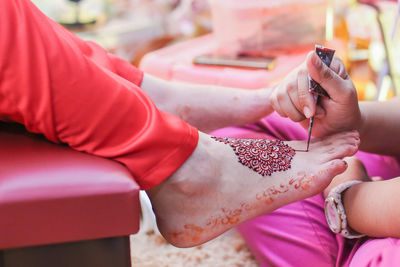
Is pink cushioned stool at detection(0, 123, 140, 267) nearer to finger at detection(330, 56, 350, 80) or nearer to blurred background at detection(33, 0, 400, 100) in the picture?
finger at detection(330, 56, 350, 80)

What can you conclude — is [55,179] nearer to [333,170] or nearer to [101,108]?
[101,108]

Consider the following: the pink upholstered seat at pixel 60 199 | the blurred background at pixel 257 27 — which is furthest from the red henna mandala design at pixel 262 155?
the blurred background at pixel 257 27

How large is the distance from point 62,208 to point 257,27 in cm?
135

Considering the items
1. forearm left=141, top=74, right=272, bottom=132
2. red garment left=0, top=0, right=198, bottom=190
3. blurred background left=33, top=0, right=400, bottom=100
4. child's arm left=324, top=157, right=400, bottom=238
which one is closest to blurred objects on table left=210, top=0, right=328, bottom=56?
blurred background left=33, top=0, right=400, bottom=100

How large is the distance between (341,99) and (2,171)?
61 cm

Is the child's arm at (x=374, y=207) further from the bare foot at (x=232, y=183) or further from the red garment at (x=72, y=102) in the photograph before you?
the red garment at (x=72, y=102)

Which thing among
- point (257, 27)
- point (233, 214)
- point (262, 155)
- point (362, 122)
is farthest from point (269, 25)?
point (233, 214)

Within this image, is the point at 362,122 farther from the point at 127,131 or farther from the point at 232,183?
the point at 127,131

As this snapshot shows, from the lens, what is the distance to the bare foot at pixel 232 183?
74 cm

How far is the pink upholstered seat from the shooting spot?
0.55 metres

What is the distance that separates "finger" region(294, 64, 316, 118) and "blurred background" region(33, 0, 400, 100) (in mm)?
845

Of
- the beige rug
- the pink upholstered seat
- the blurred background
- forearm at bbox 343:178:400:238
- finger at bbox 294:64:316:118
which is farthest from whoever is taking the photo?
the blurred background

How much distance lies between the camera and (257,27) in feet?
5.69

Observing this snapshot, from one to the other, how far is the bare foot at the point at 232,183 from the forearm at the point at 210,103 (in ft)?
0.68
